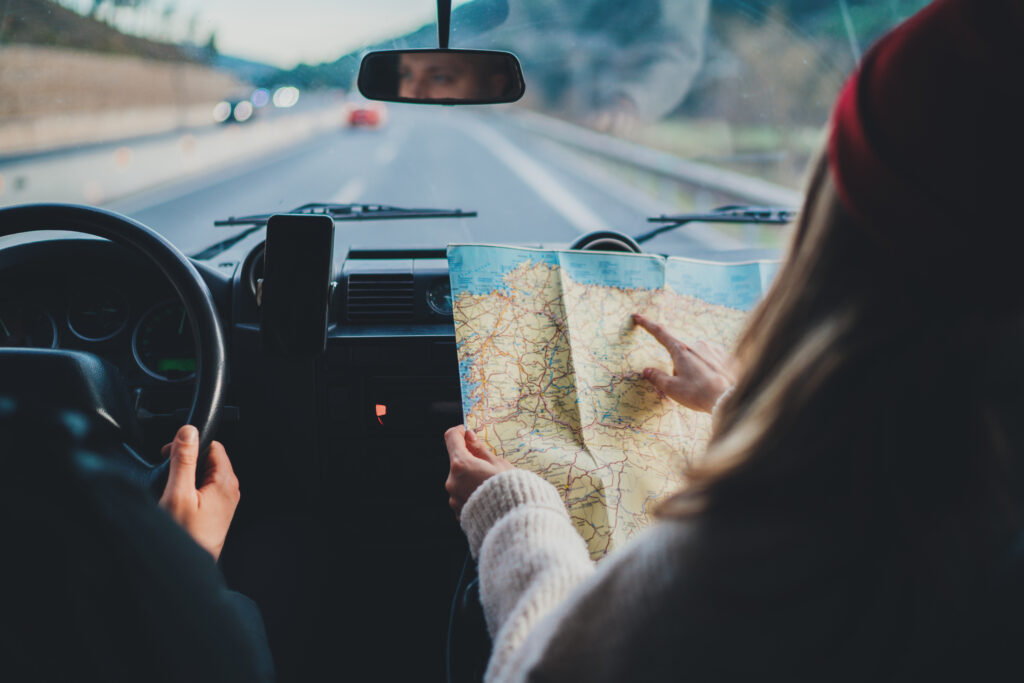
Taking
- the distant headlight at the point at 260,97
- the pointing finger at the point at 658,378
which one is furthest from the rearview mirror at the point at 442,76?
the distant headlight at the point at 260,97

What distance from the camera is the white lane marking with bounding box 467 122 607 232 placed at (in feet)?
20.1

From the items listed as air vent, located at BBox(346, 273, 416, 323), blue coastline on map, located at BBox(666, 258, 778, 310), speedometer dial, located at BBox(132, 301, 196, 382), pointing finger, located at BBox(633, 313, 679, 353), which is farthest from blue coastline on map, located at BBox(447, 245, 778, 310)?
speedometer dial, located at BBox(132, 301, 196, 382)

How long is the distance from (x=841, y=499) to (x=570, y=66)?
19.4 feet

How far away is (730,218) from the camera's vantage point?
2652mm

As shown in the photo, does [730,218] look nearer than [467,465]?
No

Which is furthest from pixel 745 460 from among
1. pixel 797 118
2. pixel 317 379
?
pixel 797 118

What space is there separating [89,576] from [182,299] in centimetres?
102

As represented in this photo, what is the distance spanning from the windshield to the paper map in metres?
0.79

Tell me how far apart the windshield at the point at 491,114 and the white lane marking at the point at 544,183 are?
0.20 feet

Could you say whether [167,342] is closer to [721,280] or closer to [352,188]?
[721,280]

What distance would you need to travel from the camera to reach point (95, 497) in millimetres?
732

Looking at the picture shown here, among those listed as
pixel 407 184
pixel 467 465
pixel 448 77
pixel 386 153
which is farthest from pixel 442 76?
pixel 386 153

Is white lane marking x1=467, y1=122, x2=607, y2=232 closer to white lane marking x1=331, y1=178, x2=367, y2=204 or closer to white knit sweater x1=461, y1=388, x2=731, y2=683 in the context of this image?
white knit sweater x1=461, y1=388, x2=731, y2=683

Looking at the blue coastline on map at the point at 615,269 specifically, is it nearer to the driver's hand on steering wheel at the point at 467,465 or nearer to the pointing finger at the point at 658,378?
the pointing finger at the point at 658,378
